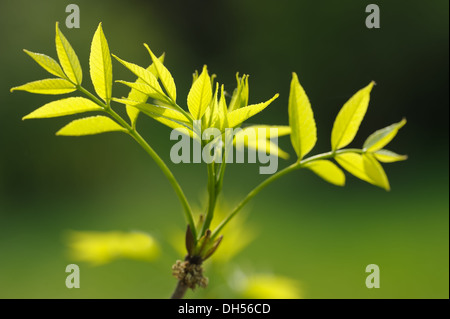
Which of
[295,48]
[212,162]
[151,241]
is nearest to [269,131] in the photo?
[212,162]

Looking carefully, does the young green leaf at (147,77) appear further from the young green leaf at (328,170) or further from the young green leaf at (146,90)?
the young green leaf at (328,170)

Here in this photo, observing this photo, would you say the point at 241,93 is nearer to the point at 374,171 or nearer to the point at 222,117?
the point at 222,117

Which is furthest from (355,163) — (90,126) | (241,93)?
(90,126)

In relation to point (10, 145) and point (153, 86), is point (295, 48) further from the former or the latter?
point (153, 86)

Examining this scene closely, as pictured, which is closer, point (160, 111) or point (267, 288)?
point (160, 111)

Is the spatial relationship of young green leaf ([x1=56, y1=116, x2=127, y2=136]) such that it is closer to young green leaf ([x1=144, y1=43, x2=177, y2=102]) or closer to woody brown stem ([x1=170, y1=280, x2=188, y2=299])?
young green leaf ([x1=144, y1=43, x2=177, y2=102])

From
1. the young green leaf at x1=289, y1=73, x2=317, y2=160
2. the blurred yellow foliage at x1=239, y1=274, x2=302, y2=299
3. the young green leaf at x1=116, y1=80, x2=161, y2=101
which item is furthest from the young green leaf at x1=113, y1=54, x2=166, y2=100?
Result: the blurred yellow foliage at x1=239, y1=274, x2=302, y2=299
